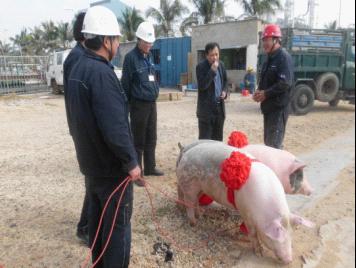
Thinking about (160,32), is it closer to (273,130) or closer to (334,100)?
(334,100)

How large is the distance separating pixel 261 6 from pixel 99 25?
2713 centimetres

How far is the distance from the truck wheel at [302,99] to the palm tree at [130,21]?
25.6 metres

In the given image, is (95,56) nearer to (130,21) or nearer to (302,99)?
(302,99)

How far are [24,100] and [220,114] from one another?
12.4 m

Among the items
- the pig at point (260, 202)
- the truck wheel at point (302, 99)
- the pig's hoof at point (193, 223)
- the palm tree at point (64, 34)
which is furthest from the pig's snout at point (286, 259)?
the palm tree at point (64, 34)

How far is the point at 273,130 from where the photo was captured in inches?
171

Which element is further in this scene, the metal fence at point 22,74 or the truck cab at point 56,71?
the metal fence at point 22,74

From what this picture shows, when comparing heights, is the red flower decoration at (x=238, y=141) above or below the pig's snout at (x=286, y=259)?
above

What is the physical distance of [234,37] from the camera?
17766 mm

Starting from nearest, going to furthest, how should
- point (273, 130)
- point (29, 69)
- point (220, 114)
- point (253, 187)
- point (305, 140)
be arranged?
point (253, 187), point (273, 130), point (220, 114), point (305, 140), point (29, 69)

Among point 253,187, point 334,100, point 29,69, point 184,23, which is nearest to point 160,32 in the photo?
point 184,23

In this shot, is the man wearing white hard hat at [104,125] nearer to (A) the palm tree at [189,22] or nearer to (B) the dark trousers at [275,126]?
(B) the dark trousers at [275,126]

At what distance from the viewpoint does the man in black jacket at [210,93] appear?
14.6ft

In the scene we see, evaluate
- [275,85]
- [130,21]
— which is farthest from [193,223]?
[130,21]
